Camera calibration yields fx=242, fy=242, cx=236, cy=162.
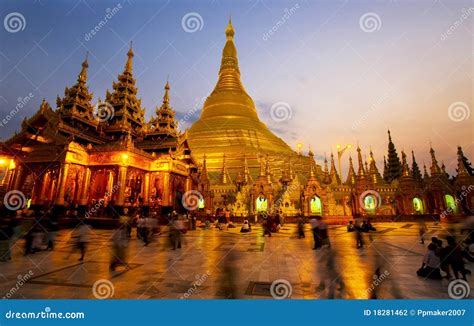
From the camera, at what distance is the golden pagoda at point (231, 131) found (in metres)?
38.2

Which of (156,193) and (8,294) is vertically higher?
(156,193)

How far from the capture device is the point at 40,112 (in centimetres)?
1934

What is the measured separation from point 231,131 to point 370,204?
2415 centimetres

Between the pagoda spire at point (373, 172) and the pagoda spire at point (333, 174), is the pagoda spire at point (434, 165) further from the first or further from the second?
the pagoda spire at point (333, 174)

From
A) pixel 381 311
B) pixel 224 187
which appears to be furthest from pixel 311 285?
pixel 224 187

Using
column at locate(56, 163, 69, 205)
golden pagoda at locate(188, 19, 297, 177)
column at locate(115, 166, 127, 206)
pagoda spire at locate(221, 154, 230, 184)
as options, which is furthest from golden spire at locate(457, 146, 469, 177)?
column at locate(56, 163, 69, 205)

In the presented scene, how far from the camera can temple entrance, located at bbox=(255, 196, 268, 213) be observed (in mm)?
28297

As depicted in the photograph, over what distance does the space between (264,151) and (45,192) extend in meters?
28.7

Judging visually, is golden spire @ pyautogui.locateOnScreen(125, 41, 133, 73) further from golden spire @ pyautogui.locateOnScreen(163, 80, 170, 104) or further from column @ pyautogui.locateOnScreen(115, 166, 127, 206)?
column @ pyautogui.locateOnScreen(115, 166, 127, 206)

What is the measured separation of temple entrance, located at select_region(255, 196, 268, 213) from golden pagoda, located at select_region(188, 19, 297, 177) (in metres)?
7.19

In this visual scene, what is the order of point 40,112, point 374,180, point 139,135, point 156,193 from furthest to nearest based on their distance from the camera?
point 374,180 → point 139,135 → point 156,193 → point 40,112

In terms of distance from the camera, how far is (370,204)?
28734 mm

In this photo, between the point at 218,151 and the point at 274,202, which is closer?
the point at 274,202

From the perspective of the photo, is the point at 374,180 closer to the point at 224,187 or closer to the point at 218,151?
the point at 224,187
